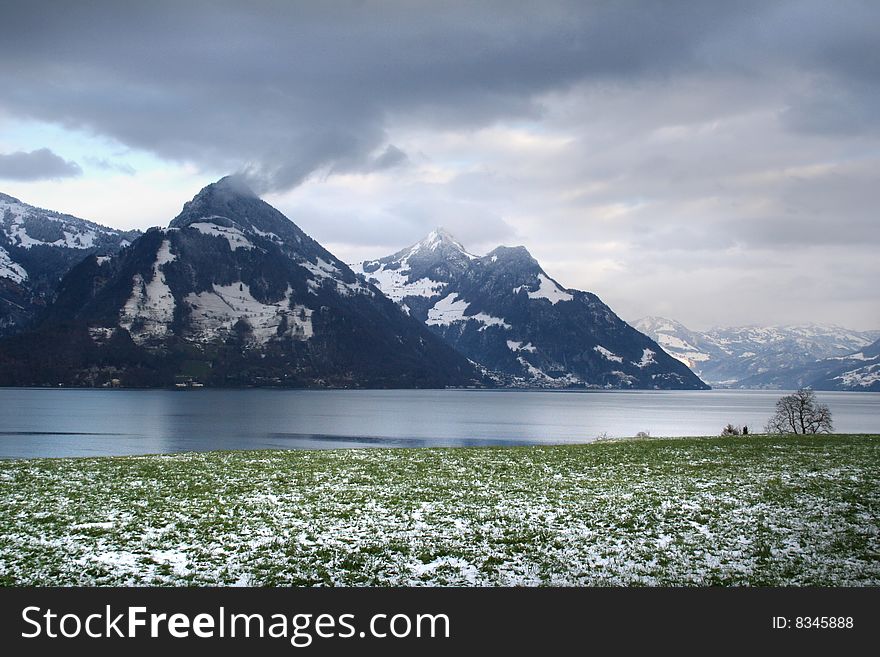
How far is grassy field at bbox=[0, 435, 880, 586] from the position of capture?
826 inches

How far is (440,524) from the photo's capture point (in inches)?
996

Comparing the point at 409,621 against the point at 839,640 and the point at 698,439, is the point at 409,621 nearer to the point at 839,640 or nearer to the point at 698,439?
the point at 839,640

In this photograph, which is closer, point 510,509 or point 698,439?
point 510,509

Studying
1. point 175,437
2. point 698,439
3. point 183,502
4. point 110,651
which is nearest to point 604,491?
point 183,502

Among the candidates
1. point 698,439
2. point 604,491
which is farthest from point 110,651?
point 698,439

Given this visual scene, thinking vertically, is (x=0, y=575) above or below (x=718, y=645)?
above

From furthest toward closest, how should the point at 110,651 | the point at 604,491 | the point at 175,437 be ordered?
the point at 175,437 → the point at 604,491 → the point at 110,651

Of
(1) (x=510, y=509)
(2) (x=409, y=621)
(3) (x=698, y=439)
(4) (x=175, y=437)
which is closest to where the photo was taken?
(2) (x=409, y=621)

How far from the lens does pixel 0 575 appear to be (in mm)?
20219

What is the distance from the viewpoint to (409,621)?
1817 centimetres

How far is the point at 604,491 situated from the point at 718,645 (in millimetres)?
13372

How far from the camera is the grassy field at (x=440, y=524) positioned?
2097 cm

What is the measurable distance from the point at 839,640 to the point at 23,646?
20.9 m

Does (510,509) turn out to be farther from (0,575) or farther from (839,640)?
(0,575)
